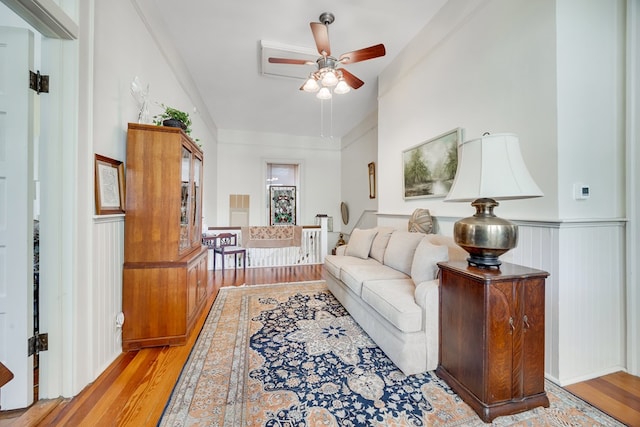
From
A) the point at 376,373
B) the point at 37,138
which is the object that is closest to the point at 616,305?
the point at 376,373

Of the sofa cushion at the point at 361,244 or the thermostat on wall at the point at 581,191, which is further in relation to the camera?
the sofa cushion at the point at 361,244

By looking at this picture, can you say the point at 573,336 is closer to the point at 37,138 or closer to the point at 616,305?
the point at 616,305

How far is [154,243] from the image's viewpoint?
77.1 inches

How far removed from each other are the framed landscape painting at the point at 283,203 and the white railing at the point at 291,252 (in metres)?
1.74

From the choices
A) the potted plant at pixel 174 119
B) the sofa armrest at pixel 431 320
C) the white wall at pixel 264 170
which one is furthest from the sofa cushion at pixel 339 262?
the white wall at pixel 264 170

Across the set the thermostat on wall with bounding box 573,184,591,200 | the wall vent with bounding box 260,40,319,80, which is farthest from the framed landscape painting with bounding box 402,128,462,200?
the wall vent with bounding box 260,40,319,80

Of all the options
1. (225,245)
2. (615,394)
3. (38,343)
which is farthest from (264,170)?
(615,394)

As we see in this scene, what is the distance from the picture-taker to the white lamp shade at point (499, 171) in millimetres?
1291

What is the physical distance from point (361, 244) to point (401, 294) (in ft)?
4.50

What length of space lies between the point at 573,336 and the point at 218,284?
3.85 m

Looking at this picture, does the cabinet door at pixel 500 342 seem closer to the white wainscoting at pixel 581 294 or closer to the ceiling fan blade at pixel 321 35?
the white wainscoting at pixel 581 294

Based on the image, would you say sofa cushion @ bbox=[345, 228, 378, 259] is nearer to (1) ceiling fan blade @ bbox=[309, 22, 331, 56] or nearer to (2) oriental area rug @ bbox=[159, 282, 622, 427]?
(2) oriental area rug @ bbox=[159, 282, 622, 427]

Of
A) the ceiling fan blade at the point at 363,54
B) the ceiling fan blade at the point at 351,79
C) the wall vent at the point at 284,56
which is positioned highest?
the wall vent at the point at 284,56

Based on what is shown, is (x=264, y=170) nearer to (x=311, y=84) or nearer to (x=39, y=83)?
(x=311, y=84)
